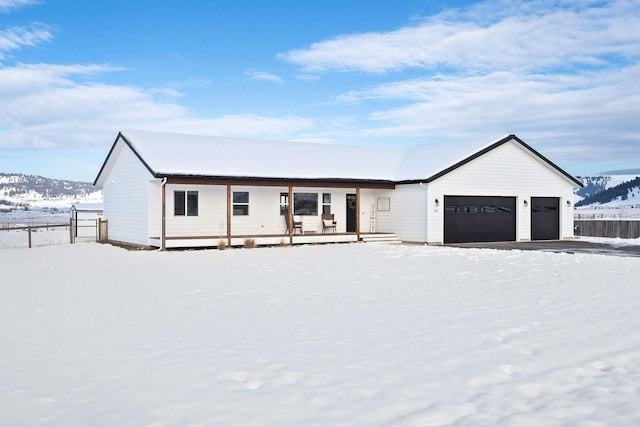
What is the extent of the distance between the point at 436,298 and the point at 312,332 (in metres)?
3.30

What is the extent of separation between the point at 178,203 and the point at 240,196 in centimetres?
255

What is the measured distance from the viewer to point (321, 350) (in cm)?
617

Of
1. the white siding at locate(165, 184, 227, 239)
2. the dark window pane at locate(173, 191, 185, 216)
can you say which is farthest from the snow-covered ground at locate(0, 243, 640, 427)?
the dark window pane at locate(173, 191, 185, 216)

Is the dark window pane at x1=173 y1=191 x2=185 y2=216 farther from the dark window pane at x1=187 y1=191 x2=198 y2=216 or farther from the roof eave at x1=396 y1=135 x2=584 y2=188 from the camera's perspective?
the roof eave at x1=396 y1=135 x2=584 y2=188

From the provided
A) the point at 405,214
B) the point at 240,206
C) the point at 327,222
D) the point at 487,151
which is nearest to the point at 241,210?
the point at 240,206

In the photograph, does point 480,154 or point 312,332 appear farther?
point 480,154

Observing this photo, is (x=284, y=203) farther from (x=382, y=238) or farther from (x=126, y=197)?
(x=126, y=197)

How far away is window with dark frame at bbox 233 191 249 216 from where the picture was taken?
22.8m

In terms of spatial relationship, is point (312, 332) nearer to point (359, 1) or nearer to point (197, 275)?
point (197, 275)

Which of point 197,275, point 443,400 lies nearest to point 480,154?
point 197,275

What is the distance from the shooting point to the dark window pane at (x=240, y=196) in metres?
22.8

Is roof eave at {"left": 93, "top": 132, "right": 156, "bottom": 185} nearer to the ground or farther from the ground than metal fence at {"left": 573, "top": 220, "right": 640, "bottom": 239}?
farther from the ground

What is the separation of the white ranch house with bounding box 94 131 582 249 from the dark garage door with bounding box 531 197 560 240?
0.06 metres

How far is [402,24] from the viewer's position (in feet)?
A: 66.9
